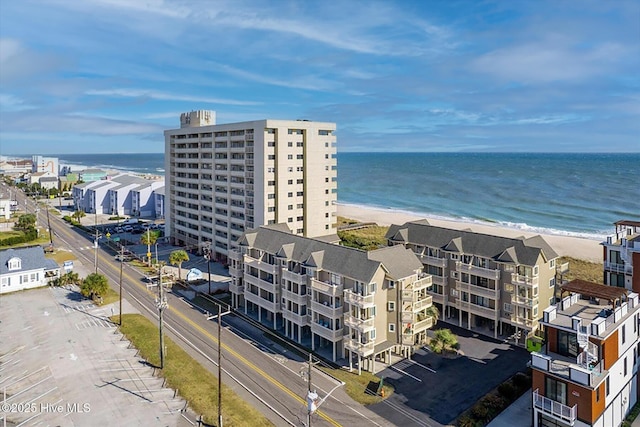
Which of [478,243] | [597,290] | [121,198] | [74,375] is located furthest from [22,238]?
[597,290]

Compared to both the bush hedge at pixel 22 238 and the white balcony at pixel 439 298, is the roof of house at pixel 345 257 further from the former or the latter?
the bush hedge at pixel 22 238

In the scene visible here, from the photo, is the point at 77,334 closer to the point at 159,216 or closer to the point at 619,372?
the point at 619,372

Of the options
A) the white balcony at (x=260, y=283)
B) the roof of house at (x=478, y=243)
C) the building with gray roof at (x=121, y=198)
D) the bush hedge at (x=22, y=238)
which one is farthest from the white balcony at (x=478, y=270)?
the building with gray roof at (x=121, y=198)

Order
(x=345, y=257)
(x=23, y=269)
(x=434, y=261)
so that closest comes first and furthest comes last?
1. (x=345, y=257)
2. (x=434, y=261)
3. (x=23, y=269)

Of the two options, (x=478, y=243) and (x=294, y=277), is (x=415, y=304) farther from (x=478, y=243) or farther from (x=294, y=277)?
(x=294, y=277)

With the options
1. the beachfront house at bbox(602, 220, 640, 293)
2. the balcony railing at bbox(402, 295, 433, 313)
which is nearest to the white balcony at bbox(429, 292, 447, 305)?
the balcony railing at bbox(402, 295, 433, 313)
